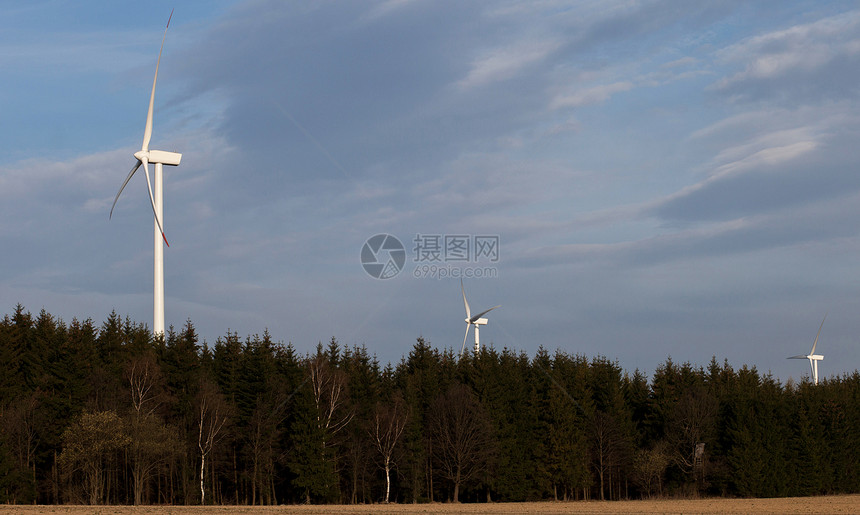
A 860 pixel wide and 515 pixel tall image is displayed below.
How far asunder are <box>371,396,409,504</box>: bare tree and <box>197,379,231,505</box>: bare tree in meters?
14.1

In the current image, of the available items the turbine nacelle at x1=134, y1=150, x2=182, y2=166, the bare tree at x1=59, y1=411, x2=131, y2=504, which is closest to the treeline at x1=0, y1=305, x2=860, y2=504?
the bare tree at x1=59, y1=411, x2=131, y2=504

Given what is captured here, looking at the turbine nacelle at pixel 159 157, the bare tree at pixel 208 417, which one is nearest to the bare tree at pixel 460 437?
the bare tree at pixel 208 417

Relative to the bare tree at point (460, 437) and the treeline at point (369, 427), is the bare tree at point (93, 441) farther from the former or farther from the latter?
the bare tree at point (460, 437)

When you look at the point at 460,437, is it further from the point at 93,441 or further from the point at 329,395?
the point at 93,441

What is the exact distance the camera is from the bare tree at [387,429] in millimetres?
78688

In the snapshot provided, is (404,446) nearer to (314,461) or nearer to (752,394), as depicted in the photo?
(314,461)

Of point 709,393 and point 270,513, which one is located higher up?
point 709,393

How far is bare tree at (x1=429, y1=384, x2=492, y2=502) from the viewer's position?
266 feet

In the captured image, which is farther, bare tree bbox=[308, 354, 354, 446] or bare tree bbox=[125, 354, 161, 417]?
bare tree bbox=[308, 354, 354, 446]

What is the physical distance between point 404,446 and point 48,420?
32.3 m

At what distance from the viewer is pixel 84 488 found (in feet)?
222

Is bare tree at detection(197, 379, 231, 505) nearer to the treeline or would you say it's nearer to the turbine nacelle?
the treeline

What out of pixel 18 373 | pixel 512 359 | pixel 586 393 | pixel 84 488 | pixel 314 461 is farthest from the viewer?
pixel 512 359

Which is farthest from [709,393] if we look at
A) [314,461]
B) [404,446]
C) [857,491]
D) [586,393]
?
[314,461]
